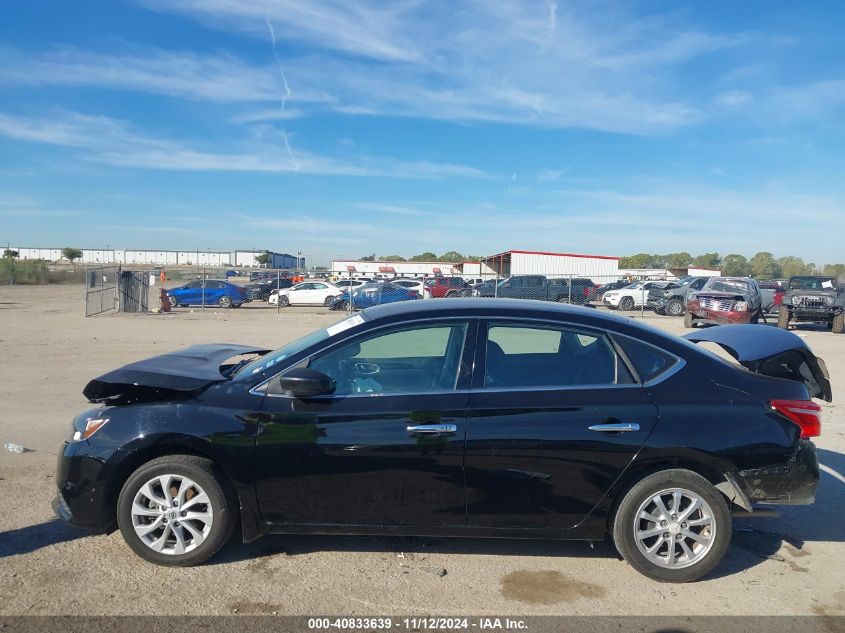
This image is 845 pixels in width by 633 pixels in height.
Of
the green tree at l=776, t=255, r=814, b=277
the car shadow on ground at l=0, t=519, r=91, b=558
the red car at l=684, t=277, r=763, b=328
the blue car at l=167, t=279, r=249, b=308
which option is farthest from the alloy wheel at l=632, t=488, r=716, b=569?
the green tree at l=776, t=255, r=814, b=277

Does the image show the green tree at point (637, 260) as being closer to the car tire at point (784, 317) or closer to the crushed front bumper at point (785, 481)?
the car tire at point (784, 317)

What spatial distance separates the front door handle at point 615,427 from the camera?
3709mm

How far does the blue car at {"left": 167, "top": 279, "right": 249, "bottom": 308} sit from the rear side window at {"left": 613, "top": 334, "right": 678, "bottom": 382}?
Result: 27689 millimetres

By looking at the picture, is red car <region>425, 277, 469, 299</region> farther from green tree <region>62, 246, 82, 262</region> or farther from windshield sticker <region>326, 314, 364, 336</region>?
green tree <region>62, 246, 82, 262</region>

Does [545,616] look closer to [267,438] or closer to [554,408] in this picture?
[554,408]

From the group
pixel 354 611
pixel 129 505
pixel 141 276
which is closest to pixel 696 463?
pixel 354 611

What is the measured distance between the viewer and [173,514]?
12.3 feet

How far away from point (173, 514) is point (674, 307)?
2778cm

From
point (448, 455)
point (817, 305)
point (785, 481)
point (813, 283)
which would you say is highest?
point (813, 283)

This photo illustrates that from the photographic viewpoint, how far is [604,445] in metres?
3.70

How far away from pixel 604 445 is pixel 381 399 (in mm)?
1352

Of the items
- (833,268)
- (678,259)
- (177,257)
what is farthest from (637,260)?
(177,257)

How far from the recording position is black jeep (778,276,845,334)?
20734mm

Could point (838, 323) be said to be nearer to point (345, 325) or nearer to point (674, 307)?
point (674, 307)
